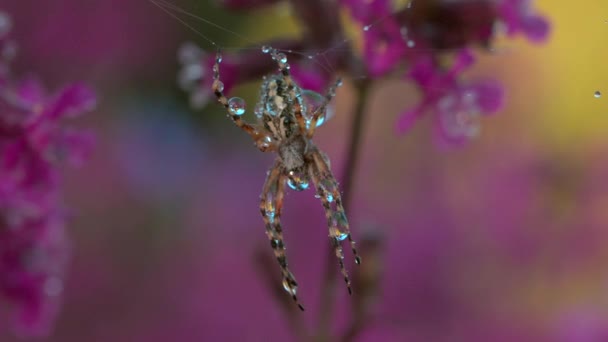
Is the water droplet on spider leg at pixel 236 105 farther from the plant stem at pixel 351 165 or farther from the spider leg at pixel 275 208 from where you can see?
the plant stem at pixel 351 165

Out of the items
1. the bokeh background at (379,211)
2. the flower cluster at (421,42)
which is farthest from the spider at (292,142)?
the bokeh background at (379,211)

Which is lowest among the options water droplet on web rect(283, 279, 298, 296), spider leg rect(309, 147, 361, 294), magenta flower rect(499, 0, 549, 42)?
water droplet on web rect(283, 279, 298, 296)

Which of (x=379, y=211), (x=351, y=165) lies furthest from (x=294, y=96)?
(x=379, y=211)

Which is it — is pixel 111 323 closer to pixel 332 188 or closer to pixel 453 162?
pixel 453 162

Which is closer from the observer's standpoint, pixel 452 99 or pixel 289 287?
pixel 289 287

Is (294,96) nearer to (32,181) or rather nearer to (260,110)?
(260,110)

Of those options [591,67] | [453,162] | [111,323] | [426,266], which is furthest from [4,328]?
[591,67]

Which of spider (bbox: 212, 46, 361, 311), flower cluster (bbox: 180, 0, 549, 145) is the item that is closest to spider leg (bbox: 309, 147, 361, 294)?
spider (bbox: 212, 46, 361, 311)

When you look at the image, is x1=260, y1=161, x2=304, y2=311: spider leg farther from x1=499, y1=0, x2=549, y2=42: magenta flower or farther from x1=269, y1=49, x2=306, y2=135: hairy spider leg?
A: x1=499, y1=0, x2=549, y2=42: magenta flower
